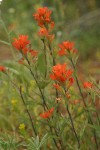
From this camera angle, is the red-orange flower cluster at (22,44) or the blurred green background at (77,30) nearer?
the red-orange flower cluster at (22,44)

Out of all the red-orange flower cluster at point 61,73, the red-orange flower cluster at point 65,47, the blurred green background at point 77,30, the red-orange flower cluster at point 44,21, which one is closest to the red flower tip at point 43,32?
the red-orange flower cluster at point 44,21

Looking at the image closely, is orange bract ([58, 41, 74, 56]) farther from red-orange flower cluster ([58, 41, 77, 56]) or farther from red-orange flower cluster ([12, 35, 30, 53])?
red-orange flower cluster ([12, 35, 30, 53])

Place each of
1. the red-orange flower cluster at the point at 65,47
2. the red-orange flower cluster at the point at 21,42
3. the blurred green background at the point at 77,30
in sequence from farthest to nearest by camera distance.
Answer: the blurred green background at the point at 77,30, the red-orange flower cluster at the point at 65,47, the red-orange flower cluster at the point at 21,42

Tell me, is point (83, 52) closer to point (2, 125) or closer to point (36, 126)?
point (2, 125)

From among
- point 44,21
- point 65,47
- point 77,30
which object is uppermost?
point 77,30

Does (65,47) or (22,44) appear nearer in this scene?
(22,44)

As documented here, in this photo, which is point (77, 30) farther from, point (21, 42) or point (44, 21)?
point (21, 42)

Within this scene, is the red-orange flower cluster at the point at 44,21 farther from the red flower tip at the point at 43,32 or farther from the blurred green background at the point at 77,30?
the blurred green background at the point at 77,30

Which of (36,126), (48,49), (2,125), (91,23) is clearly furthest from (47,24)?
(91,23)

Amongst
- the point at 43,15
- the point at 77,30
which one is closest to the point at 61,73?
the point at 43,15
